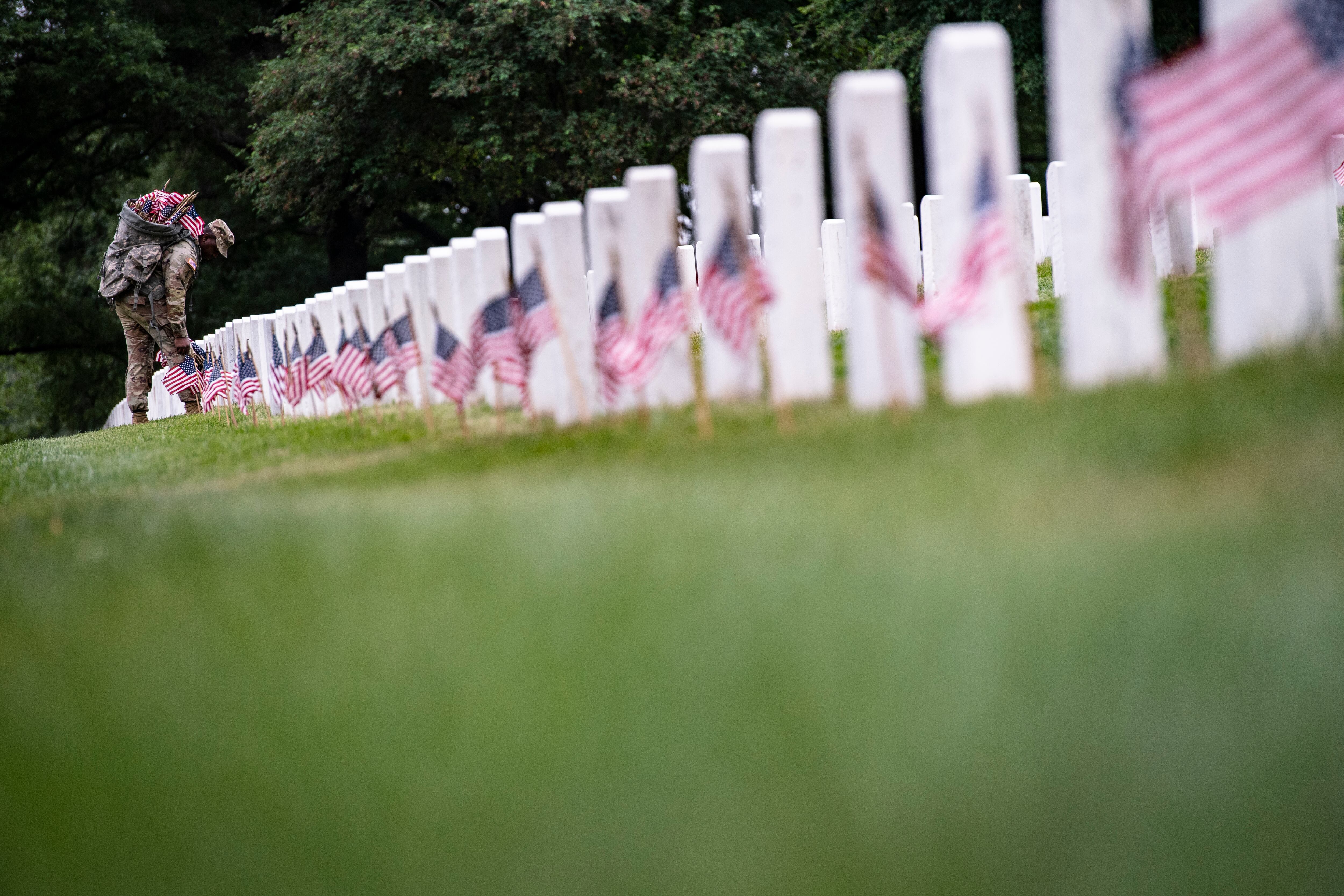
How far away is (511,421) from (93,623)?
182 inches

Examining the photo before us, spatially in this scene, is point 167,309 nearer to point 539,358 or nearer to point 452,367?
point 452,367

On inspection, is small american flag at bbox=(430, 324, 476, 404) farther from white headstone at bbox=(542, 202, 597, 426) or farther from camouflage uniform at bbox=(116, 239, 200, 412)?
camouflage uniform at bbox=(116, 239, 200, 412)

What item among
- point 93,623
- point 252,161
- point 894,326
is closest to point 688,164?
point 252,161

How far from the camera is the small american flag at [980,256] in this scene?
554 centimetres

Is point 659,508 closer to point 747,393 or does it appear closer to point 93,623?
point 93,623

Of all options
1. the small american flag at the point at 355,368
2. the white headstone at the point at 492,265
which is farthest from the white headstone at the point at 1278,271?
the small american flag at the point at 355,368

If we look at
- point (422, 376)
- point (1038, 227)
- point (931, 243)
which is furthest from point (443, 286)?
point (1038, 227)

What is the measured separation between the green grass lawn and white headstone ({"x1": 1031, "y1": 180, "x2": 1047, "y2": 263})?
1028 centimetres

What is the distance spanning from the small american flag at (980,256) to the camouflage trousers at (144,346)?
1536 cm

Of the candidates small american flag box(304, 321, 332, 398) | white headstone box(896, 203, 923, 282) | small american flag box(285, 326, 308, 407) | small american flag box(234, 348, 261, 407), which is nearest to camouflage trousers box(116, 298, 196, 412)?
small american flag box(234, 348, 261, 407)

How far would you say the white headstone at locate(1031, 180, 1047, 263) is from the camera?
48.7ft

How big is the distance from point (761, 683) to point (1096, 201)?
10.5 ft

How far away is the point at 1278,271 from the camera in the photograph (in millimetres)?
5070

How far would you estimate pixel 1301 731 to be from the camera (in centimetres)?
236
